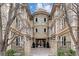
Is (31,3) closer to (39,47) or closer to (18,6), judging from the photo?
(18,6)

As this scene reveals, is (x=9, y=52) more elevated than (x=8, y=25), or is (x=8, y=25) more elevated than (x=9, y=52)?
(x=8, y=25)

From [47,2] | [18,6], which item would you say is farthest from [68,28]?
[18,6]

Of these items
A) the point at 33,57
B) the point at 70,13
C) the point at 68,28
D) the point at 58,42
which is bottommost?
the point at 33,57

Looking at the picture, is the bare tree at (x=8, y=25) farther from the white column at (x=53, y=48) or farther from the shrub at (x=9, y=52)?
the white column at (x=53, y=48)

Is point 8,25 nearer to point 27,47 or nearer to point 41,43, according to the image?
point 27,47

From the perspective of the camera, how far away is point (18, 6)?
2.96m

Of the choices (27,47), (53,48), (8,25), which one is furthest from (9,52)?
(53,48)

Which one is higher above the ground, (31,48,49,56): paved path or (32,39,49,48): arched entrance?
(32,39,49,48): arched entrance

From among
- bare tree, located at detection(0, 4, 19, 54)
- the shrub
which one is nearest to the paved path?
the shrub

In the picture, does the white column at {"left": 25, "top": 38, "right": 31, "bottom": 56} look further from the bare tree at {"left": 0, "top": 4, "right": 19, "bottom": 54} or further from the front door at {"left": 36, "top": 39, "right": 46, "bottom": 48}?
the bare tree at {"left": 0, "top": 4, "right": 19, "bottom": 54}

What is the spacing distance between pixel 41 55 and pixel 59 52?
0.88 feet

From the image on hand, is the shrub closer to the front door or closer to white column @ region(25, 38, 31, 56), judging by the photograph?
white column @ region(25, 38, 31, 56)

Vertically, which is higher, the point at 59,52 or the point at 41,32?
the point at 41,32

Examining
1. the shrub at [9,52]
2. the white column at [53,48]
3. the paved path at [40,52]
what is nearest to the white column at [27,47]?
the paved path at [40,52]
